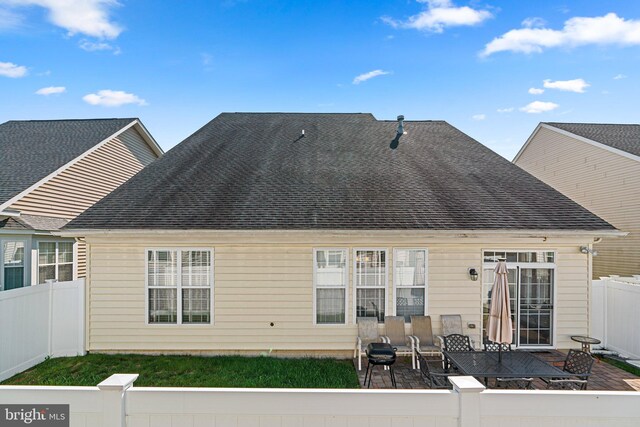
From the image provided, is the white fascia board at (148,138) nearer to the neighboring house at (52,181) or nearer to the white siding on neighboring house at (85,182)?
the neighboring house at (52,181)

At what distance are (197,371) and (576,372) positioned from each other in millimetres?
7281

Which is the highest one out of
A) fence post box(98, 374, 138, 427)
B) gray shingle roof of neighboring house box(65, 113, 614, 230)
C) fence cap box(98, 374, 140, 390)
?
gray shingle roof of neighboring house box(65, 113, 614, 230)

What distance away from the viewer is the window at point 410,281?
342 inches

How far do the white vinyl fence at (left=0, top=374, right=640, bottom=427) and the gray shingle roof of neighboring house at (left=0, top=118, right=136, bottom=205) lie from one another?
960cm

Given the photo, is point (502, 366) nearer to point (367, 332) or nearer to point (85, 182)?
point (367, 332)

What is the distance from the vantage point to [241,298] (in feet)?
28.2

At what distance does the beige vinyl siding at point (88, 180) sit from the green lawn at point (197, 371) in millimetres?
5555

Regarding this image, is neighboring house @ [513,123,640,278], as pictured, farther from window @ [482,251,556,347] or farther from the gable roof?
the gable roof

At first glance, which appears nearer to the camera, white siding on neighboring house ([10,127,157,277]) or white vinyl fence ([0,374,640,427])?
white vinyl fence ([0,374,640,427])

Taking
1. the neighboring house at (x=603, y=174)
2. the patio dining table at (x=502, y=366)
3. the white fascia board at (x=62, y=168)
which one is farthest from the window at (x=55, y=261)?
the neighboring house at (x=603, y=174)

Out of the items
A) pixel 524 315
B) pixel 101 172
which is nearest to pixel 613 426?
pixel 524 315

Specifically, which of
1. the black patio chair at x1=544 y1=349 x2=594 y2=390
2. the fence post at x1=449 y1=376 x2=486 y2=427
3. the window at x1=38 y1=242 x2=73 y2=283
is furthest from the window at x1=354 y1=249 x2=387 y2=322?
the window at x1=38 y1=242 x2=73 y2=283

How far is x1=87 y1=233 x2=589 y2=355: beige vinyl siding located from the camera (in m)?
8.58

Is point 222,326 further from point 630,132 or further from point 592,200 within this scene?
point 630,132
